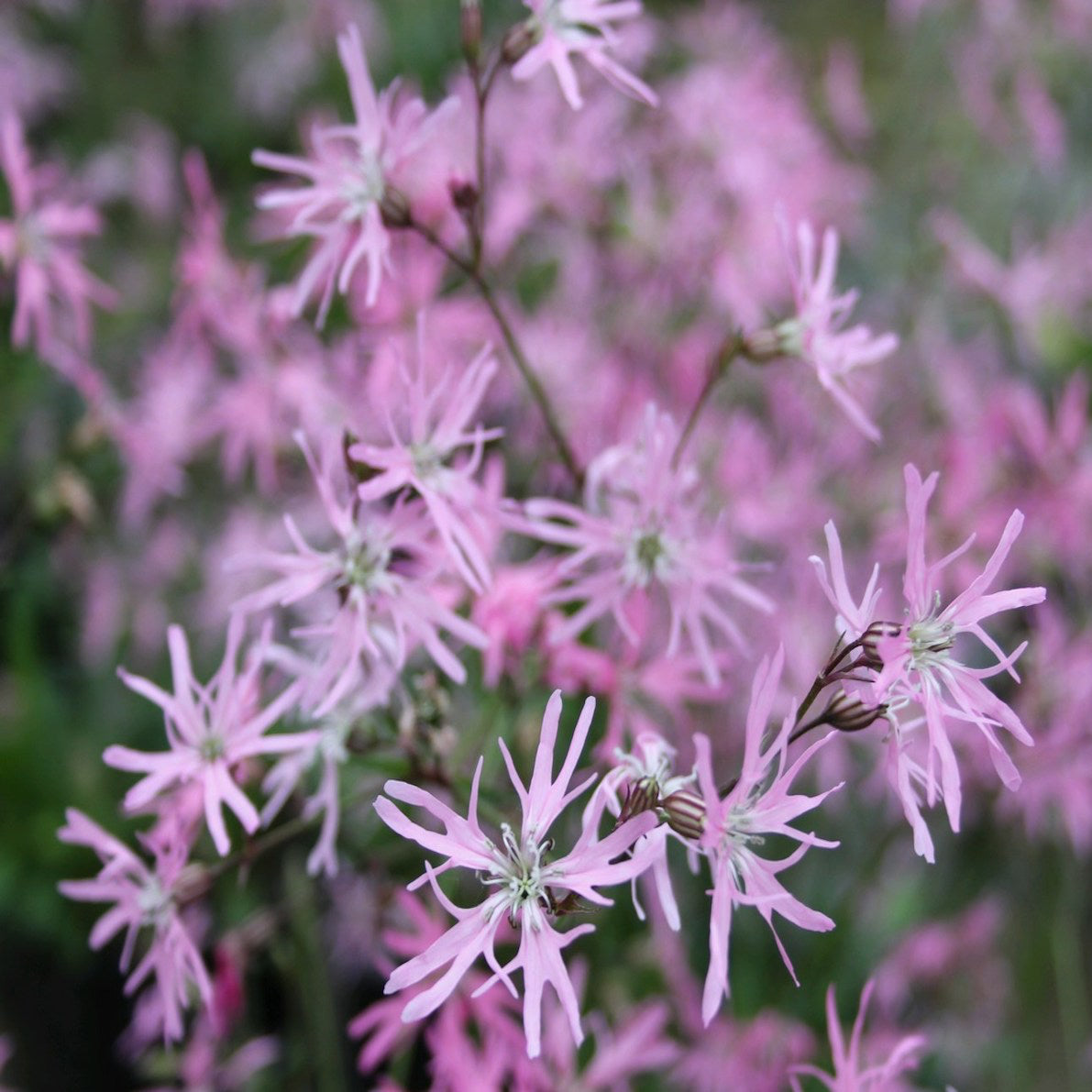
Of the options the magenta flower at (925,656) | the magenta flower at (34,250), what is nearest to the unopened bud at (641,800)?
the magenta flower at (925,656)

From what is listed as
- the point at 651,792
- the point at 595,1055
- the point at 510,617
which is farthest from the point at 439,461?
the point at 595,1055

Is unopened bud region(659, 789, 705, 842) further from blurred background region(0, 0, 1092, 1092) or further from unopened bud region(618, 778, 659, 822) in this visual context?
blurred background region(0, 0, 1092, 1092)

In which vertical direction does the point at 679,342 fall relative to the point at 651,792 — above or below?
above

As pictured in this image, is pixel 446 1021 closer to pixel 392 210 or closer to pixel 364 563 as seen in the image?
pixel 364 563

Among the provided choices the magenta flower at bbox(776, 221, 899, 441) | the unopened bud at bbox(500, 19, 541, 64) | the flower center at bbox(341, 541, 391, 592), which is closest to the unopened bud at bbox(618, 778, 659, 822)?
the flower center at bbox(341, 541, 391, 592)

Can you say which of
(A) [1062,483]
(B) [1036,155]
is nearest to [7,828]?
(A) [1062,483]

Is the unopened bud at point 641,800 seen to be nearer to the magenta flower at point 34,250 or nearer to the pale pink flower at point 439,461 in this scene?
the pale pink flower at point 439,461

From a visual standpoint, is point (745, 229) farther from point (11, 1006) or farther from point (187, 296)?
point (11, 1006)
